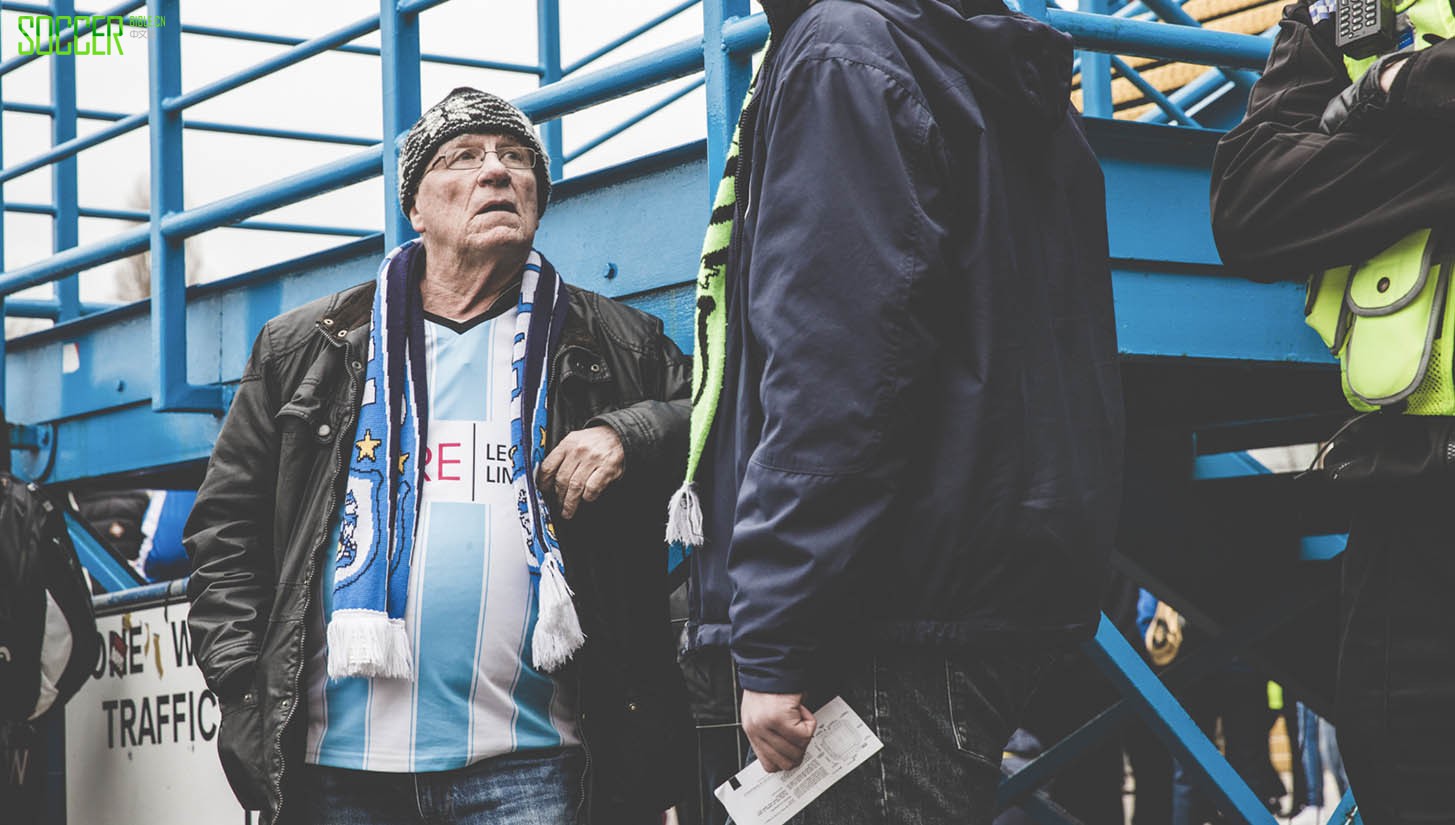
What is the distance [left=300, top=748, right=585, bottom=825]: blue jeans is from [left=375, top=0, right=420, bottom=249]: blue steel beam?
1.45 m

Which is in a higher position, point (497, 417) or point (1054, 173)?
point (1054, 173)

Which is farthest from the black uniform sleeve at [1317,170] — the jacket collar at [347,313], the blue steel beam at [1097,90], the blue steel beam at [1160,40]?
the blue steel beam at [1097,90]

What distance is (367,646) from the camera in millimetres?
2615

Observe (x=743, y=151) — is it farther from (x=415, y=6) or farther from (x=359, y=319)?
(x=415, y=6)

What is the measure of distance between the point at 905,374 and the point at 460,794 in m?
1.19

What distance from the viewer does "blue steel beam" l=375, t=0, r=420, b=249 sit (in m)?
3.80

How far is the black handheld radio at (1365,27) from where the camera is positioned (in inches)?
98.6

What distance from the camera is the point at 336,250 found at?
14.7ft

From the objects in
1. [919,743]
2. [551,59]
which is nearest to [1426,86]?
[919,743]

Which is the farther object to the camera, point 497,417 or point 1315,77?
point 497,417

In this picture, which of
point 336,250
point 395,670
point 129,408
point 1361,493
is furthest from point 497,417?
point 129,408

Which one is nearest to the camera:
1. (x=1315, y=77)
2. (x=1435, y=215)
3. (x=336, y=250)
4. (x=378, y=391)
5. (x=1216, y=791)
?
(x=1435, y=215)

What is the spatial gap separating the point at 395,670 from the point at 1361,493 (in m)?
1.50

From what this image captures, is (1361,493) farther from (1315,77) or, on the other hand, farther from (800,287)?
(800,287)
